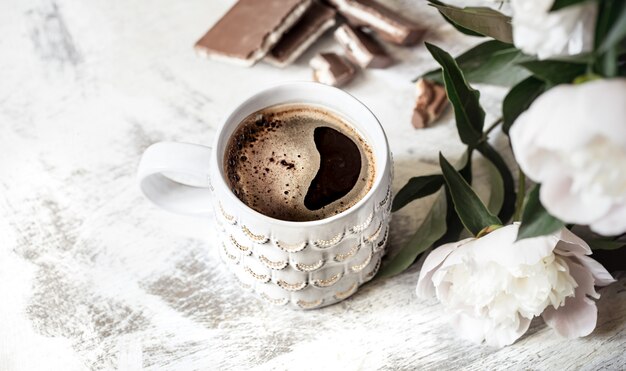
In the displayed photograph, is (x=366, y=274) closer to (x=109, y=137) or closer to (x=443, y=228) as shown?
(x=443, y=228)

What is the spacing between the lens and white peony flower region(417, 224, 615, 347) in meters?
0.64

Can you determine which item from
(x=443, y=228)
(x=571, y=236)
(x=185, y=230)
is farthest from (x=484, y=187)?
(x=185, y=230)

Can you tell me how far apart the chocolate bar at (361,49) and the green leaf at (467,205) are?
24 centimetres

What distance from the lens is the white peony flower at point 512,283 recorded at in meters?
0.64

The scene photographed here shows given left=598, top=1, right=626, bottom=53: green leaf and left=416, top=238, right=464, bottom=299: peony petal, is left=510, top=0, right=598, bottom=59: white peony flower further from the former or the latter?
left=416, top=238, right=464, bottom=299: peony petal

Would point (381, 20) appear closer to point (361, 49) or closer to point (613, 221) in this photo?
point (361, 49)

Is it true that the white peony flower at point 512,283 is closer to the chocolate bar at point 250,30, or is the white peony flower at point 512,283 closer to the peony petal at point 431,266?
the peony petal at point 431,266

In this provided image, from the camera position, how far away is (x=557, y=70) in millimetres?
518

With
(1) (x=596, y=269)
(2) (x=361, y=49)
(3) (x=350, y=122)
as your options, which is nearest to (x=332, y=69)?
(2) (x=361, y=49)

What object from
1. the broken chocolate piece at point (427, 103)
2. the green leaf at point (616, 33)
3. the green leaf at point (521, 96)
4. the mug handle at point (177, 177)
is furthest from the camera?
the broken chocolate piece at point (427, 103)

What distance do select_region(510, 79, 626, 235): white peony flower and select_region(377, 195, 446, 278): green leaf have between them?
0.26 meters

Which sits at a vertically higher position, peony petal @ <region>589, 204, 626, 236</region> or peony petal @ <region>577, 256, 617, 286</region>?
peony petal @ <region>589, 204, 626, 236</region>

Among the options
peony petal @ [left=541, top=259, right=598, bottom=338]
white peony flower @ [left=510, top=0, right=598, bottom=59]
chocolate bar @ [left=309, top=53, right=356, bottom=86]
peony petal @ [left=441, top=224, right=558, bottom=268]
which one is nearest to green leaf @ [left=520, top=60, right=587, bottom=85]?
white peony flower @ [left=510, top=0, right=598, bottom=59]

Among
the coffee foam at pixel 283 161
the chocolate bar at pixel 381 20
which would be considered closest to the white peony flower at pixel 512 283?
the coffee foam at pixel 283 161
